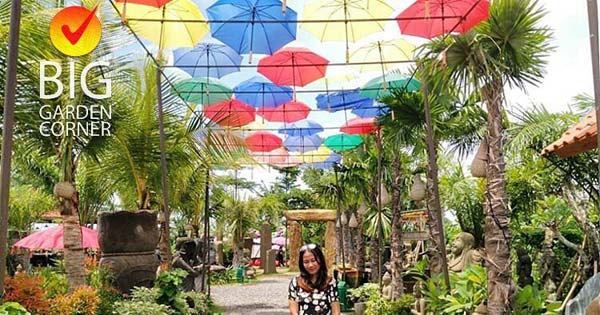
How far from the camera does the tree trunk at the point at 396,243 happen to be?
9.73 m

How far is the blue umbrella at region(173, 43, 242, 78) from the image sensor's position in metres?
9.31

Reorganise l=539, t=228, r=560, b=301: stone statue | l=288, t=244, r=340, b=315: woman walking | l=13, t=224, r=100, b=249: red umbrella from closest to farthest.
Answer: l=288, t=244, r=340, b=315: woman walking → l=539, t=228, r=560, b=301: stone statue → l=13, t=224, r=100, b=249: red umbrella

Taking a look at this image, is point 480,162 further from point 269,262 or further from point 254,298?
point 269,262

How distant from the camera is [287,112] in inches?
465

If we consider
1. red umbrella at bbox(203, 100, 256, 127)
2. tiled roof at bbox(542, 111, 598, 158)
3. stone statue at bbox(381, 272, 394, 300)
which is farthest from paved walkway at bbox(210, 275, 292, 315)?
tiled roof at bbox(542, 111, 598, 158)

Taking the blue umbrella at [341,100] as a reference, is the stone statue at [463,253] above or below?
below

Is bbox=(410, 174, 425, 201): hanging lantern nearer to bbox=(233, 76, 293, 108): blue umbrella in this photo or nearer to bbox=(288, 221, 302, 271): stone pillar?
bbox=(233, 76, 293, 108): blue umbrella

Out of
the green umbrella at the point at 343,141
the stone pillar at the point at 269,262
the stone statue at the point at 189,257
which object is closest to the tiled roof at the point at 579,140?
the stone statue at the point at 189,257

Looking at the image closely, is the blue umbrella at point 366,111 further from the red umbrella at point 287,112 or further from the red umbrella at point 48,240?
the red umbrella at point 48,240

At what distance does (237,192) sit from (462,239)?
19.4 m

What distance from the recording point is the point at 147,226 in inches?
368

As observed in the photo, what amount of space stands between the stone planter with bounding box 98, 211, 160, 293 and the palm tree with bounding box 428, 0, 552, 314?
5.55 meters

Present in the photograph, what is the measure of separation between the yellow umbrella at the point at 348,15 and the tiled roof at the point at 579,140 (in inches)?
136

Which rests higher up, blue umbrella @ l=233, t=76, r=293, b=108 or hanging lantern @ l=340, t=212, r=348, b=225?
blue umbrella @ l=233, t=76, r=293, b=108
